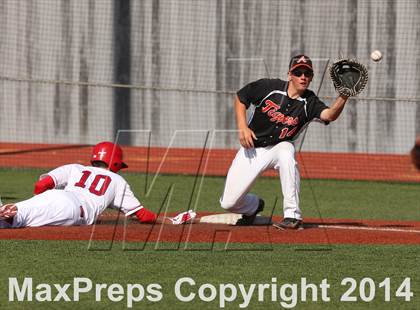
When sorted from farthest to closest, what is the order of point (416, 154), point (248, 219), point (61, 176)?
point (248, 219) < point (61, 176) < point (416, 154)

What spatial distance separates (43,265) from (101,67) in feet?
67.4

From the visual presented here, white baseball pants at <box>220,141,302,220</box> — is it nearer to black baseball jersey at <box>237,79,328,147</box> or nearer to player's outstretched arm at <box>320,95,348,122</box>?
black baseball jersey at <box>237,79,328,147</box>

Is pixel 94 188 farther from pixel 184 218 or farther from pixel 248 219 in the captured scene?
pixel 248 219

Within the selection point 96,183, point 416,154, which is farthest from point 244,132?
point 416,154

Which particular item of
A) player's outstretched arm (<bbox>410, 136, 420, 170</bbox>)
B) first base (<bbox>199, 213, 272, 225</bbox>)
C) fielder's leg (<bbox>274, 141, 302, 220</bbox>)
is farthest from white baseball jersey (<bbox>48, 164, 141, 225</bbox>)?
player's outstretched arm (<bbox>410, 136, 420, 170</bbox>)

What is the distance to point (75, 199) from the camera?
10539 millimetres

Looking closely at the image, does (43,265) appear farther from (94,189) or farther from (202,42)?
(202,42)

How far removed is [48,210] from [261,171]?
8.26 ft

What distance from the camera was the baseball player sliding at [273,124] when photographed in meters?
11.3

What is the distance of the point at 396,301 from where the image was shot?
7.17m

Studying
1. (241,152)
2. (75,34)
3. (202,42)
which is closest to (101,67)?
(75,34)

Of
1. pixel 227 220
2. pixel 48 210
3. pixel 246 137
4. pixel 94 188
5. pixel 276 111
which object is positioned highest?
pixel 276 111

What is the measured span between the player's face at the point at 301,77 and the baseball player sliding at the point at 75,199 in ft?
7.25

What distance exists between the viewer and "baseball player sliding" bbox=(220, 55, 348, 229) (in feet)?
37.2
